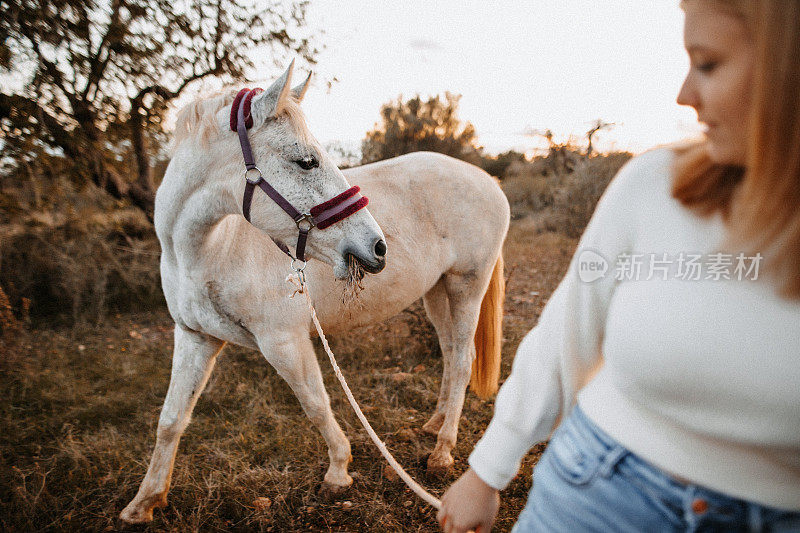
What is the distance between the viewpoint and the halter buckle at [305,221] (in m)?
1.73

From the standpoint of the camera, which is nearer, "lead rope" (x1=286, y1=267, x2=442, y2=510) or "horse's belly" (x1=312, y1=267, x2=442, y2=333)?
"lead rope" (x1=286, y1=267, x2=442, y2=510)

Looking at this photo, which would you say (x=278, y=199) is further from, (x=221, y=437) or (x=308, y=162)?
(x=221, y=437)

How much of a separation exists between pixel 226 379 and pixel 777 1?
388 cm

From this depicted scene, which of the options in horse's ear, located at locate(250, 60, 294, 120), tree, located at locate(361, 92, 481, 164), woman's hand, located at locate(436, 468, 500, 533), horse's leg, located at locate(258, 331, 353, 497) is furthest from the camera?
tree, located at locate(361, 92, 481, 164)

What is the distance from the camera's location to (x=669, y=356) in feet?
1.92

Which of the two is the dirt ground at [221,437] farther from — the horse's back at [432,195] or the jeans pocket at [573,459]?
the jeans pocket at [573,459]

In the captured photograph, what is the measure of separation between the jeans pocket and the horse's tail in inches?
92.8

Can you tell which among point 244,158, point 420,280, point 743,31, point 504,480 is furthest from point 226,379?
point 743,31

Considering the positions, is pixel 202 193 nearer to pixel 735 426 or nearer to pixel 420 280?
A: pixel 420 280

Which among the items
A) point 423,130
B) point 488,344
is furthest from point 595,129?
point 488,344

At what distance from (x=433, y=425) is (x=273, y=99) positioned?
2417 millimetres

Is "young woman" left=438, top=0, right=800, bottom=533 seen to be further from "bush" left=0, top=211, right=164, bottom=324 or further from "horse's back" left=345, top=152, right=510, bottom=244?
"bush" left=0, top=211, right=164, bottom=324

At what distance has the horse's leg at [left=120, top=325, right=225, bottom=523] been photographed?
2182 mm

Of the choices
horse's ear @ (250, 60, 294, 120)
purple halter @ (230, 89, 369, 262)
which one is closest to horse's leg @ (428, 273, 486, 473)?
Result: purple halter @ (230, 89, 369, 262)
